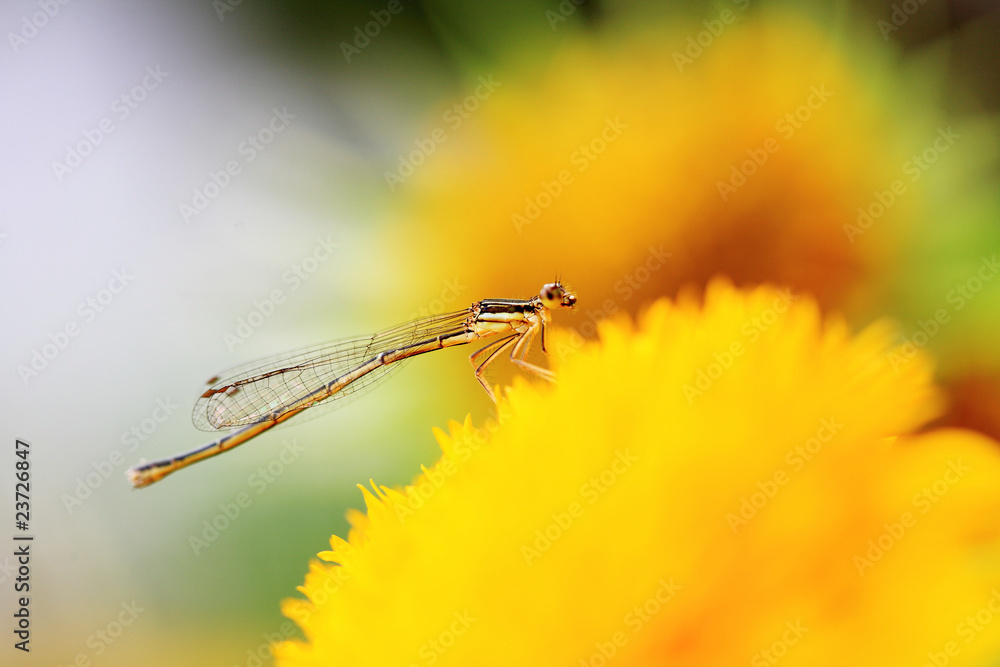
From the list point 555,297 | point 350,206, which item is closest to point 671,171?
point 555,297

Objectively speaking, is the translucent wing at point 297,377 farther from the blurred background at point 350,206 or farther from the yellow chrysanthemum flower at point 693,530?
the yellow chrysanthemum flower at point 693,530

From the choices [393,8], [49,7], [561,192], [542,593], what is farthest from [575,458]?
[49,7]

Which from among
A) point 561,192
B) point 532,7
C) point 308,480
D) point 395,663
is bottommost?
point 395,663

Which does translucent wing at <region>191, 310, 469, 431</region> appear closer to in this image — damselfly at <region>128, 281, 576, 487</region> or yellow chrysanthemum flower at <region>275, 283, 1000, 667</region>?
damselfly at <region>128, 281, 576, 487</region>

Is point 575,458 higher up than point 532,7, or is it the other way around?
point 532,7

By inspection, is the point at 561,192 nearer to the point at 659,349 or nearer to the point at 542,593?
the point at 659,349

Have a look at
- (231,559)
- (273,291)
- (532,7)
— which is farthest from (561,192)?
(231,559)

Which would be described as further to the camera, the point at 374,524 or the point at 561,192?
the point at 561,192

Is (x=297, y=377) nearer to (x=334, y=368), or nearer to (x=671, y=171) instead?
(x=334, y=368)
